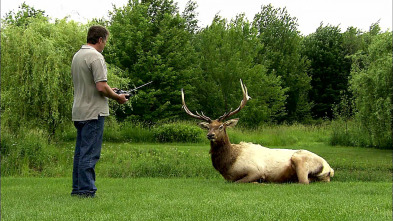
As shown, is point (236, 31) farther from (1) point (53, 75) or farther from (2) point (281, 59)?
(1) point (53, 75)

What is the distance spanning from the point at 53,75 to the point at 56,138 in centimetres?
272

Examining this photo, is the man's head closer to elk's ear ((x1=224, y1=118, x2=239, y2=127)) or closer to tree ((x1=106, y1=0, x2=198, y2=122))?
elk's ear ((x1=224, y1=118, x2=239, y2=127))

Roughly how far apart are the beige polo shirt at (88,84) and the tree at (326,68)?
4064 centimetres

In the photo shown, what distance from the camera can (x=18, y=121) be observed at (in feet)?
53.9

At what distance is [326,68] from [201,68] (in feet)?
56.8

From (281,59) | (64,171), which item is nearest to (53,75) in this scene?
(64,171)

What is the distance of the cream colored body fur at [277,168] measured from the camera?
9541mm

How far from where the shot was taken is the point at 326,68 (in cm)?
4603

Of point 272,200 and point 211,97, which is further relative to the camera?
point 211,97

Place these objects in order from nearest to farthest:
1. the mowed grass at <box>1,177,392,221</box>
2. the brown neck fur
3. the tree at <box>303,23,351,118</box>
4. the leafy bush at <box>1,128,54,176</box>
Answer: the mowed grass at <box>1,177,392,221</box> → the brown neck fur → the leafy bush at <box>1,128,54,176</box> → the tree at <box>303,23,351,118</box>

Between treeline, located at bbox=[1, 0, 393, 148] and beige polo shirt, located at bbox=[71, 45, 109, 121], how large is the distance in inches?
399

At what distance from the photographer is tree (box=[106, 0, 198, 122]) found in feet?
100

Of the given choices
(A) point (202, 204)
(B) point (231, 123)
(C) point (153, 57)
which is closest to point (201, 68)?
(C) point (153, 57)

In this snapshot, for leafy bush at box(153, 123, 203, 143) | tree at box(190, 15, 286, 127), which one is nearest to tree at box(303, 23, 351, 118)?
tree at box(190, 15, 286, 127)
